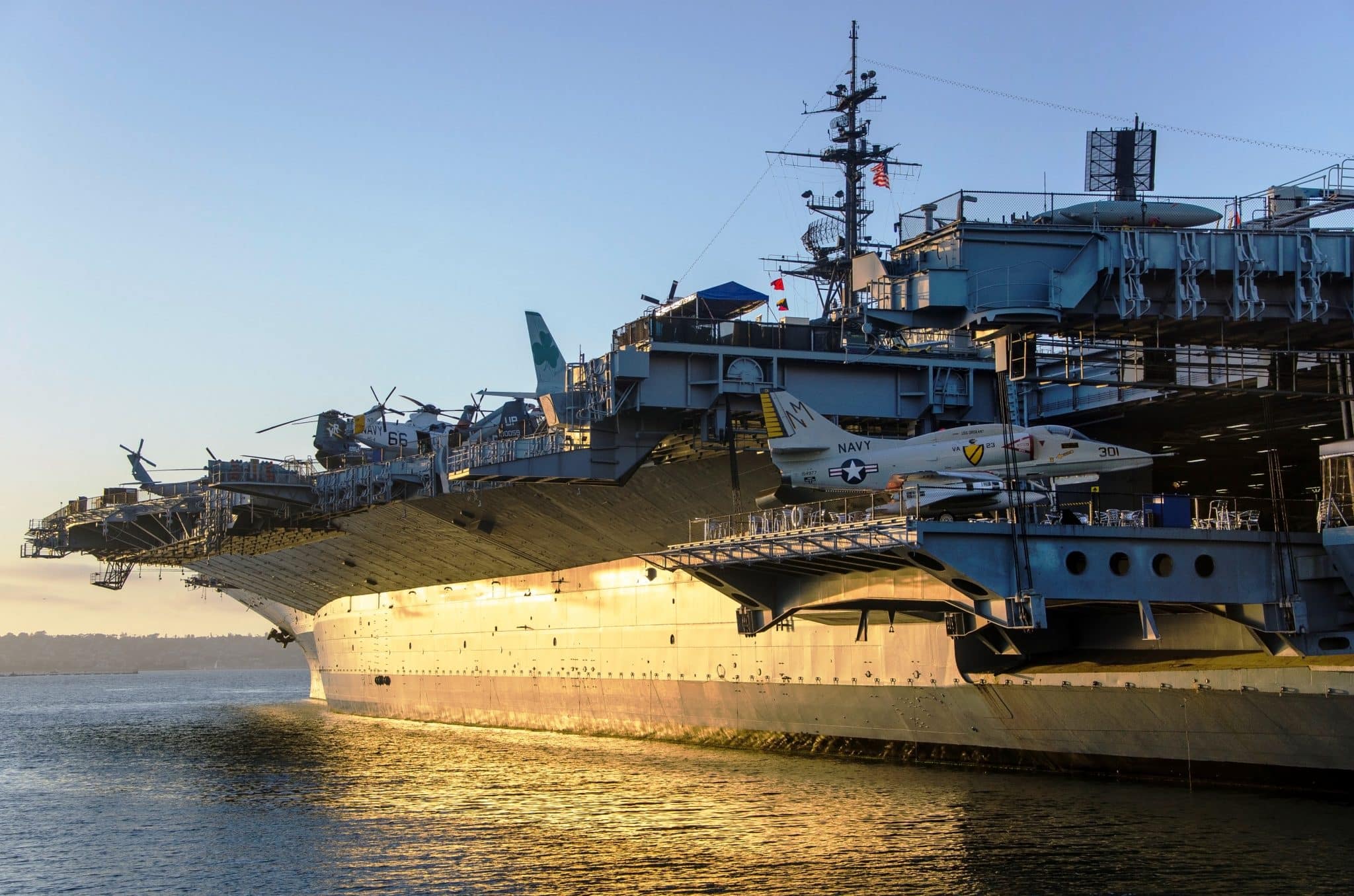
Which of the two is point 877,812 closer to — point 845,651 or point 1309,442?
point 845,651

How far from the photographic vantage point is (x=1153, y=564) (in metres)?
25.0

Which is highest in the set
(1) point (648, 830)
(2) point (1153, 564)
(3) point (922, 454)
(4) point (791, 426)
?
(4) point (791, 426)

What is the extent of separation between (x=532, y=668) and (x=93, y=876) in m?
26.0

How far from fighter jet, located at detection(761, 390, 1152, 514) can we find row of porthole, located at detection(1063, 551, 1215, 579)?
61.1 inches

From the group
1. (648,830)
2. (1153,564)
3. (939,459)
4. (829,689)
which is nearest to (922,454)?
(939,459)

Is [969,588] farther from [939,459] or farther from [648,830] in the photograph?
[648,830]

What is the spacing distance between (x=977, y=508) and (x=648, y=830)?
353 inches

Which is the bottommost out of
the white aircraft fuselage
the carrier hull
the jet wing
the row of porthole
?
the carrier hull

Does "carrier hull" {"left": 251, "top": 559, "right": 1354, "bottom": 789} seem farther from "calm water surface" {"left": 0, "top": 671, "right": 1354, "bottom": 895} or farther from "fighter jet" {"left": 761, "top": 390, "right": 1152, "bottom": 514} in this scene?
"fighter jet" {"left": 761, "top": 390, "right": 1152, "bottom": 514}

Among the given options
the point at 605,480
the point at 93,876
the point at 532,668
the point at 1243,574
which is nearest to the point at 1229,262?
the point at 1243,574

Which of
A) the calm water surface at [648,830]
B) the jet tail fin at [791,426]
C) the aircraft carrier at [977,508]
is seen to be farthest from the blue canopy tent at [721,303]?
the calm water surface at [648,830]

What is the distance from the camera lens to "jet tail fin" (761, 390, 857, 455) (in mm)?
29844

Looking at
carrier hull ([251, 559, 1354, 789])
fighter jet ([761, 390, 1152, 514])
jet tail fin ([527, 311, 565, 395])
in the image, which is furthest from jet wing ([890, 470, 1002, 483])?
jet tail fin ([527, 311, 565, 395])

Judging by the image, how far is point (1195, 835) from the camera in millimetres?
20406
